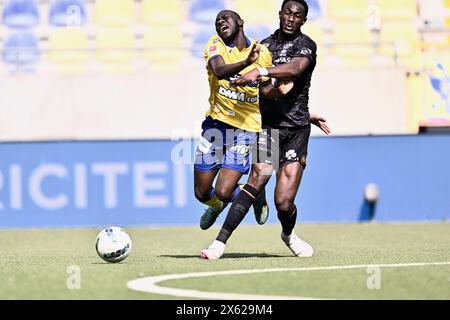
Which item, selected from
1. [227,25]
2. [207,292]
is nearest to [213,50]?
[227,25]

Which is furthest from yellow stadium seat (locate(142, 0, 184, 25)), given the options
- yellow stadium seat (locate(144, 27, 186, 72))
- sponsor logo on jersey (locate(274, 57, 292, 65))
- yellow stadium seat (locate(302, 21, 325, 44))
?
sponsor logo on jersey (locate(274, 57, 292, 65))

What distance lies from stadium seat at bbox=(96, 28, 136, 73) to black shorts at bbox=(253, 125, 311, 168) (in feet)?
30.0

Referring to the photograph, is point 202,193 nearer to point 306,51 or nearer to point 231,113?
point 231,113

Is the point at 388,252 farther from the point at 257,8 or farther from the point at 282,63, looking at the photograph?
the point at 257,8

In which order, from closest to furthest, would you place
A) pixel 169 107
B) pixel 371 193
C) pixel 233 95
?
pixel 233 95, pixel 371 193, pixel 169 107

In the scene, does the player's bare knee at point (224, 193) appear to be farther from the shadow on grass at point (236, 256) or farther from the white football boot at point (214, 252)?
the white football boot at point (214, 252)

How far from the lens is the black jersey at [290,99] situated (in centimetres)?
972

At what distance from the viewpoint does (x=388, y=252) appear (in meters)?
10.4

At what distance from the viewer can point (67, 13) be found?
20.1m

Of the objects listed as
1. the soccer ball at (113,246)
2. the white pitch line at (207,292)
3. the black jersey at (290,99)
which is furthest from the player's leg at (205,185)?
the white pitch line at (207,292)

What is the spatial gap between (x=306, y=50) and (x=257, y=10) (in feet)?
Answer: 34.9

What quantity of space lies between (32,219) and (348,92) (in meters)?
5.89

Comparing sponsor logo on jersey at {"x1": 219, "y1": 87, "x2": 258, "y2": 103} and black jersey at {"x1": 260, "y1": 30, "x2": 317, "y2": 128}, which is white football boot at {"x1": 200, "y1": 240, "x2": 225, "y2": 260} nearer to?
black jersey at {"x1": 260, "y1": 30, "x2": 317, "y2": 128}

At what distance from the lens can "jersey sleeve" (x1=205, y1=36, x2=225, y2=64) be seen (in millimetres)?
9430
